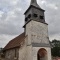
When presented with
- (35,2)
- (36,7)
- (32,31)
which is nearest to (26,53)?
(32,31)

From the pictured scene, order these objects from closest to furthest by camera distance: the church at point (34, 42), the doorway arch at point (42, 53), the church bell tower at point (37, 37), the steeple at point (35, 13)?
the church bell tower at point (37, 37), the church at point (34, 42), the doorway arch at point (42, 53), the steeple at point (35, 13)

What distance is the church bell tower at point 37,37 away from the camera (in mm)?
21484

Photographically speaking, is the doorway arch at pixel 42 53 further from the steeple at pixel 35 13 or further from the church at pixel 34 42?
the steeple at pixel 35 13

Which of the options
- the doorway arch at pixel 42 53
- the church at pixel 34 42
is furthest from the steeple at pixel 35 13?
the doorway arch at pixel 42 53

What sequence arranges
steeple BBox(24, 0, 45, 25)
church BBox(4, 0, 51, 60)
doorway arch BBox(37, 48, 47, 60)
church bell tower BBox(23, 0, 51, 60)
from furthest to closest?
1. steeple BBox(24, 0, 45, 25)
2. doorway arch BBox(37, 48, 47, 60)
3. church BBox(4, 0, 51, 60)
4. church bell tower BBox(23, 0, 51, 60)

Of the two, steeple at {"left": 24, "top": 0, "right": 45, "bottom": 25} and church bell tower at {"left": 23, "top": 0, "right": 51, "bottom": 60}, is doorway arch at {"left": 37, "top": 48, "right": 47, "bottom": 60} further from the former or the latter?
steeple at {"left": 24, "top": 0, "right": 45, "bottom": 25}

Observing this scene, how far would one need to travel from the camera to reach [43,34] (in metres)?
23.2

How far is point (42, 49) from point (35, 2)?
443 inches

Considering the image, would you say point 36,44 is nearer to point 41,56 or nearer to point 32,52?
point 32,52

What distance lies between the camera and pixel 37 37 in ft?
73.3

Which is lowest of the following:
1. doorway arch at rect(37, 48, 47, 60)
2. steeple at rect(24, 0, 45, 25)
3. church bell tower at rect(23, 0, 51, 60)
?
doorway arch at rect(37, 48, 47, 60)

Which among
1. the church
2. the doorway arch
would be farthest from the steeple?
the doorway arch

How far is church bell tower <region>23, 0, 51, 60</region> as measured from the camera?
2148cm

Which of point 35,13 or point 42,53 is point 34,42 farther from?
point 35,13
